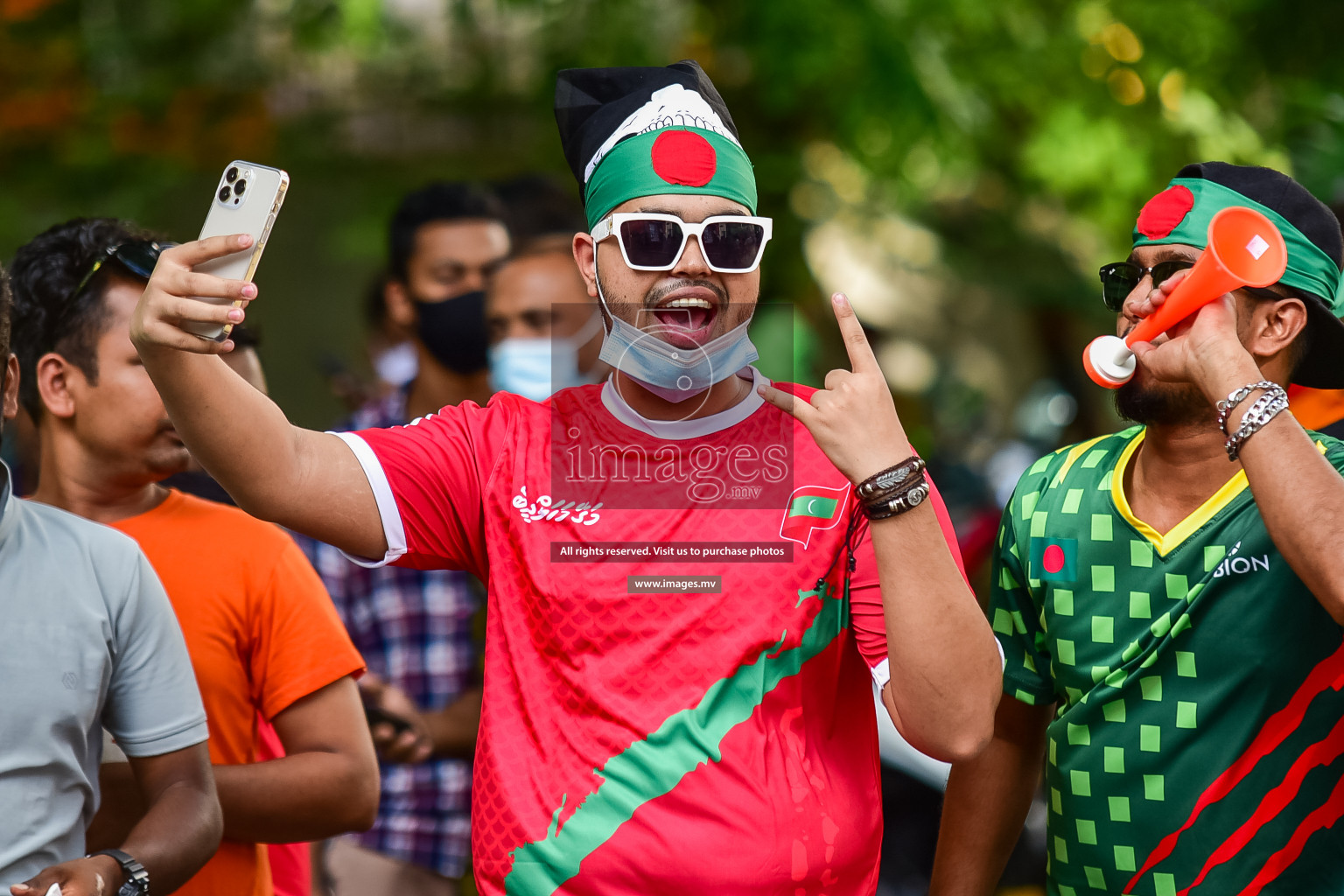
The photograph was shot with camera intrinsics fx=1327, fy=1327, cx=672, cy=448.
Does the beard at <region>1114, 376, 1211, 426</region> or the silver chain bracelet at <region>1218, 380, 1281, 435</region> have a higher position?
the silver chain bracelet at <region>1218, 380, 1281, 435</region>

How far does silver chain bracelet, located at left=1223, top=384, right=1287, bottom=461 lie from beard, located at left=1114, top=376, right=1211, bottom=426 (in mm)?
287

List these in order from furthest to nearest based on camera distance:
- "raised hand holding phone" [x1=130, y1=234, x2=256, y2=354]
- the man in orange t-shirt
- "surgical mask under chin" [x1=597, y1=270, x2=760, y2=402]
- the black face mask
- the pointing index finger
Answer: the black face mask, the man in orange t-shirt, "surgical mask under chin" [x1=597, y1=270, x2=760, y2=402], the pointing index finger, "raised hand holding phone" [x1=130, y1=234, x2=256, y2=354]

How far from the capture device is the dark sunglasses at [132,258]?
3.11 metres

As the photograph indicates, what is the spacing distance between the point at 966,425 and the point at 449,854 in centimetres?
1241

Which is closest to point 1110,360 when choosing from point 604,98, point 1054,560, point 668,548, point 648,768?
point 1054,560

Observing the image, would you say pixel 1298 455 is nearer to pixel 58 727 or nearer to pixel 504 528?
pixel 504 528

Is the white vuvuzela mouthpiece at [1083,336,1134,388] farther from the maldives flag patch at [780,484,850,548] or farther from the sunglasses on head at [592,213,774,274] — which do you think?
the sunglasses on head at [592,213,774,274]

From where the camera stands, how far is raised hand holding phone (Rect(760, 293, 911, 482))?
223 cm

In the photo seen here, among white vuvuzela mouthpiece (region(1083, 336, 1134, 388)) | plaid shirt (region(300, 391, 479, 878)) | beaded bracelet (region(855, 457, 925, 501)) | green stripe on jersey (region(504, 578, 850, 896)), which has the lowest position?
plaid shirt (region(300, 391, 479, 878))

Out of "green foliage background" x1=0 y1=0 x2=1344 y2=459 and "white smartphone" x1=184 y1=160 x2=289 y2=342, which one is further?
"green foliage background" x1=0 y1=0 x2=1344 y2=459

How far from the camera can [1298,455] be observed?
242 centimetres

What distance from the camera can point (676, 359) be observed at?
2547mm

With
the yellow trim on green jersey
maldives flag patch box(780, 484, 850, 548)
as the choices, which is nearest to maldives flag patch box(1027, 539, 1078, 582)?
the yellow trim on green jersey

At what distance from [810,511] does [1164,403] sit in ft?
2.84
